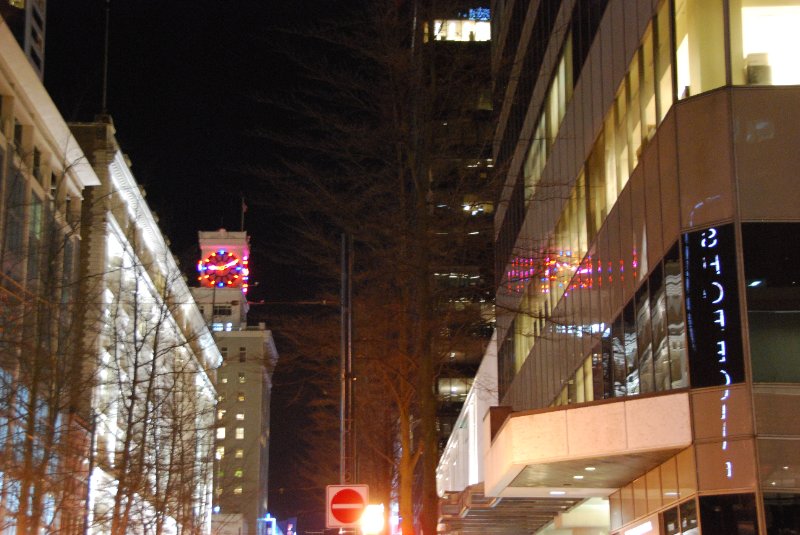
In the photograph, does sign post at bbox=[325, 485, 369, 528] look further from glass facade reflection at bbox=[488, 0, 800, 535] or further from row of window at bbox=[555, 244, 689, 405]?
row of window at bbox=[555, 244, 689, 405]

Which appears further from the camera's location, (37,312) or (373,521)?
(37,312)

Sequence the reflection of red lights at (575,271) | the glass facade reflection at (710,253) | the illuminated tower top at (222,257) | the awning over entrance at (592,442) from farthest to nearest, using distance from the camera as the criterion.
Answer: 1. the illuminated tower top at (222,257)
2. the reflection of red lights at (575,271)
3. the awning over entrance at (592,442)
4. the glass facade reflection at (710,253)

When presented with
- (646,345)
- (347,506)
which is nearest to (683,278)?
(646,345)

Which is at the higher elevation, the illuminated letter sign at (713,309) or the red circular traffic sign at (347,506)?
the illuminated letter sign at (713,309)

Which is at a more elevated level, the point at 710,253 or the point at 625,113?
the point at 625,113


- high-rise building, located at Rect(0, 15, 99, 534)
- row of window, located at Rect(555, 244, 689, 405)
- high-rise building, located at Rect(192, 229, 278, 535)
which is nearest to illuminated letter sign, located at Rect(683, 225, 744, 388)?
row of window, located at Rect(555, 244, 689, 405)

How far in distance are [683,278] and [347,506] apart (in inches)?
304

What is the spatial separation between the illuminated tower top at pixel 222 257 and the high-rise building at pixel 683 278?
15438 centimetres

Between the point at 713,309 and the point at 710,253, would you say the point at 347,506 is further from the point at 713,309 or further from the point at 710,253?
the point at 710,253

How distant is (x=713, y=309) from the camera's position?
738 inches

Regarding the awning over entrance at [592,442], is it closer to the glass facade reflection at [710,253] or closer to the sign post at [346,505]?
the glass facade reflection at [710,253]

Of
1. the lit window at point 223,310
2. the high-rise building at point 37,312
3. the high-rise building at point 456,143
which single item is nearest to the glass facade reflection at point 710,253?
the high-rise building at point 456,143

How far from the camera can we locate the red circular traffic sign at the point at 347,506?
50.3 feet

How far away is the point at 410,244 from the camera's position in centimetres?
2017
